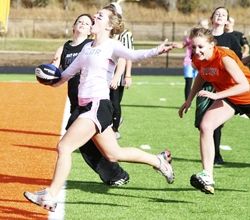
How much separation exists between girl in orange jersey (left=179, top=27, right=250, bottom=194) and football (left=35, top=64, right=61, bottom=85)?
133 cm

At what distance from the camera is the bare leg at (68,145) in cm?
670

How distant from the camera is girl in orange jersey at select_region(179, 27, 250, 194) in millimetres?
7512

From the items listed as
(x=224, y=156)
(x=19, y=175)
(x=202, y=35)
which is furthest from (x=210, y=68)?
(x=224, y=156)

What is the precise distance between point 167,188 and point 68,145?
1.92 metres

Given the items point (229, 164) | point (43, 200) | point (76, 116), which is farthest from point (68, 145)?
point (229, 164)

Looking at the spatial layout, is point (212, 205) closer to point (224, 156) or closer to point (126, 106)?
point (224, 156)

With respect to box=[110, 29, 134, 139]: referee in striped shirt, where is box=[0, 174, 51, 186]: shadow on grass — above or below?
below

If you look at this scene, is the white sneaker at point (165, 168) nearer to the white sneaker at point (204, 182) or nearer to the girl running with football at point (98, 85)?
the white sneaker at point (204, 182)

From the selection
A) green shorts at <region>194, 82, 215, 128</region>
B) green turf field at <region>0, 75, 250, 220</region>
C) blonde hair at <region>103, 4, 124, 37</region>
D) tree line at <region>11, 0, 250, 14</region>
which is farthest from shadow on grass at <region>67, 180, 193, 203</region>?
tree line at <region>11, 0, 250, 14</region>

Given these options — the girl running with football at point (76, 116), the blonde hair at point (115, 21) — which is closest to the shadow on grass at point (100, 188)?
the girl running with football at point (76, 116)

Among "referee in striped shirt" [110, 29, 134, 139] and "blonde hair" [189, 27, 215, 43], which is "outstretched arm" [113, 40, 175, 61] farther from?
"referee in striped shirt" [110, 29, 134, 139]

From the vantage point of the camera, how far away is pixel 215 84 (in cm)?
782

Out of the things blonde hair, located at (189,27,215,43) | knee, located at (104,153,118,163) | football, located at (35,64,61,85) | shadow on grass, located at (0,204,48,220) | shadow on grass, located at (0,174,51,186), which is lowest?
shadow on grass, located at (0,174,51,186)

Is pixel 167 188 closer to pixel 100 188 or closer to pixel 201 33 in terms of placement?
pixel 100 188
